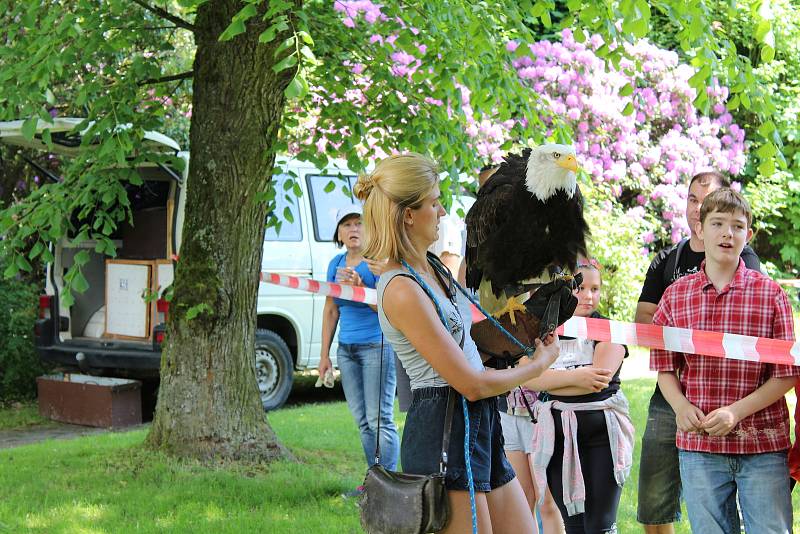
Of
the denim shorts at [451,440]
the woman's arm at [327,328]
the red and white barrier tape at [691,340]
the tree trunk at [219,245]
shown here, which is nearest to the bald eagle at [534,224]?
the denim shorts at [451,440]

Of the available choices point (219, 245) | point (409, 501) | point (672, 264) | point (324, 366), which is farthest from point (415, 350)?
point (219, 245)

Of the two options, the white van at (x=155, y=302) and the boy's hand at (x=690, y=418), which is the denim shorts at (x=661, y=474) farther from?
the white van at (x=155, y=302)

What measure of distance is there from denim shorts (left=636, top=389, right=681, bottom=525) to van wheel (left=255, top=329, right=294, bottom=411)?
4.85 meters

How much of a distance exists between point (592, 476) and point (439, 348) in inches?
56.1

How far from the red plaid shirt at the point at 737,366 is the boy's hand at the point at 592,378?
261 millimetres

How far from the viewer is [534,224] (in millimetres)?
2750

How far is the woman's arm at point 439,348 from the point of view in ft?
8.02

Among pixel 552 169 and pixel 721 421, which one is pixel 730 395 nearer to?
pixel 721 421

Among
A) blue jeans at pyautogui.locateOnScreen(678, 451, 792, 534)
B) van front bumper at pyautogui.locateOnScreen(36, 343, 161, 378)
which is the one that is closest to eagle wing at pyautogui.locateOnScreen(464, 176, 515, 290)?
blue jeans at pyautogui.locateOnScreen(678, 451, 792, 534)

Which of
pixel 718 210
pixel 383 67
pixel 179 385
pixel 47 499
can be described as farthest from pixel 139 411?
pixel 718 210

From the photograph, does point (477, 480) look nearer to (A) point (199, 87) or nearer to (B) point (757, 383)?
(B) point (757, 383)

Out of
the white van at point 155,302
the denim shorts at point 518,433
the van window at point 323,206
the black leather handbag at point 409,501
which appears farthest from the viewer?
the van window at point 323,206

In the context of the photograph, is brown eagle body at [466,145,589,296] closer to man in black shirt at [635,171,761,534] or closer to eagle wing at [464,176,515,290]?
eagle wing at [464,176,515,290]

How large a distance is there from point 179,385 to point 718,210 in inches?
141
